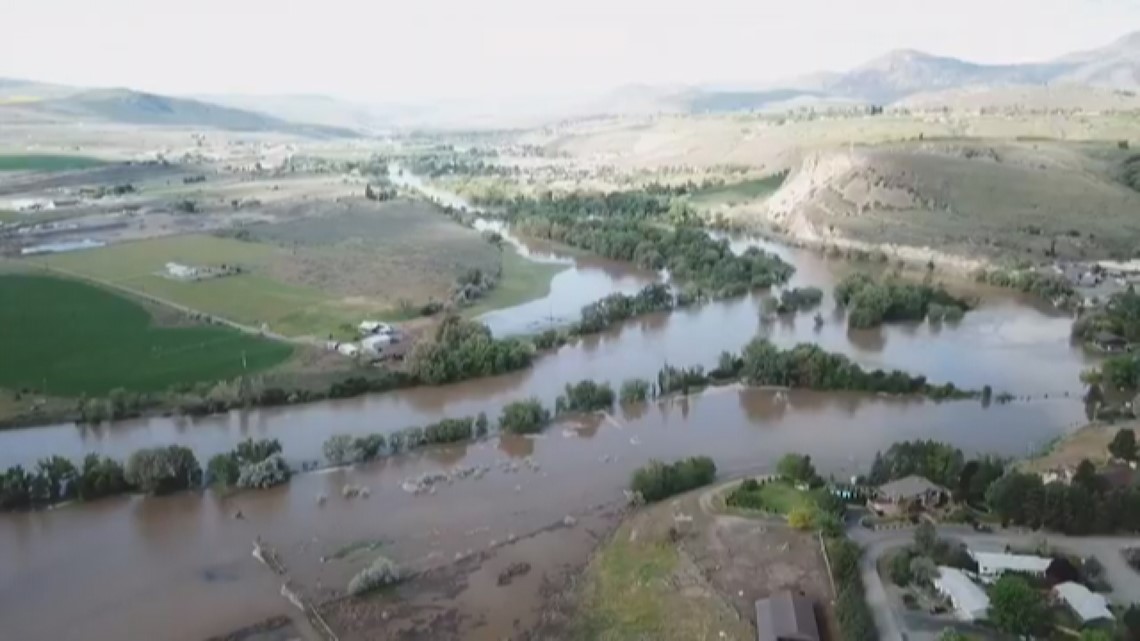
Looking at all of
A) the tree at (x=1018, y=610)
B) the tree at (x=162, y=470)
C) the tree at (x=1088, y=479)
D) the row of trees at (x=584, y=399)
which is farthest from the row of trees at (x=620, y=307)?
the tree at (x=1018, y=610)

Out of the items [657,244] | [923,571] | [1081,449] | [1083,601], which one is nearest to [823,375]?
[1081,449]

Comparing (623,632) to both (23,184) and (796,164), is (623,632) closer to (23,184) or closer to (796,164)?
(796,164)

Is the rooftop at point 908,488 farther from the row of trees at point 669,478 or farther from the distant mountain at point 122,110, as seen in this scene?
the distant mountain at point 122,110

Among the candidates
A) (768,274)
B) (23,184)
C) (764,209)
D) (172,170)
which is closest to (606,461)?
(768,274)

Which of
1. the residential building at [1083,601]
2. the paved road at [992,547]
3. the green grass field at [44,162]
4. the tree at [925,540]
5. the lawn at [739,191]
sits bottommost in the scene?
the paved road at [992,547]

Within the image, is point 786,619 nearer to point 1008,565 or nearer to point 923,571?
point 923,571
